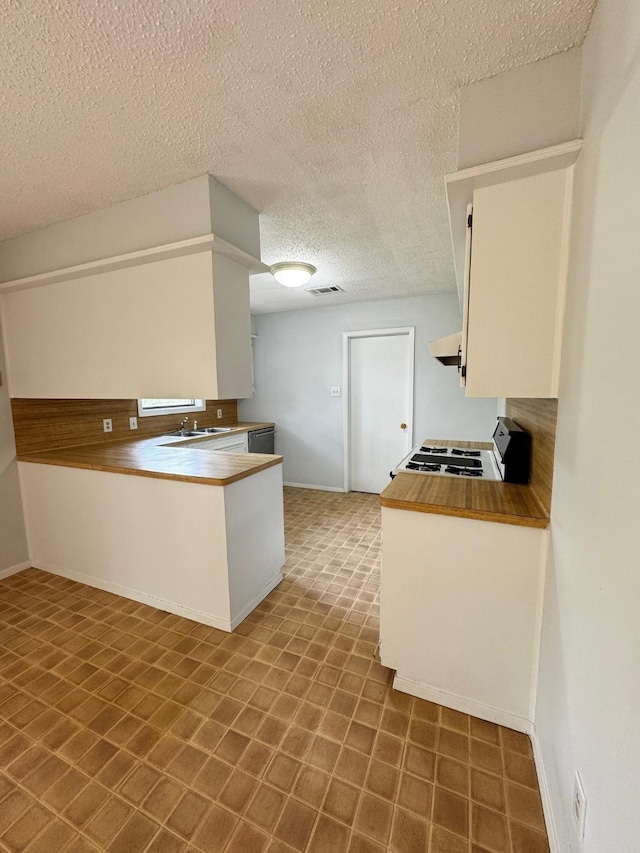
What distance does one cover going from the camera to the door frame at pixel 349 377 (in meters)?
3.91

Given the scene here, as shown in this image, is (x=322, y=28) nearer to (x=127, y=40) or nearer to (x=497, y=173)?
(x=127, y=40)

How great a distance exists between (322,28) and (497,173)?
2.24ft

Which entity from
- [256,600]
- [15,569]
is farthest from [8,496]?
[256,600]

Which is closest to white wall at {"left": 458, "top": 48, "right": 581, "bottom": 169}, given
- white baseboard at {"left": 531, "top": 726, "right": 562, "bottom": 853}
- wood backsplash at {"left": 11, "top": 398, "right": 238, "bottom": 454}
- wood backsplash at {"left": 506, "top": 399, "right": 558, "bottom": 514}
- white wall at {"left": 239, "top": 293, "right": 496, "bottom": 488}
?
wood backsplash at {"left": 506, "top": 399, "right": 558, "bottom": 514}

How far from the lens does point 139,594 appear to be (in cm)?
222

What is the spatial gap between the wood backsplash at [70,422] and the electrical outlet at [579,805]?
11.5ft

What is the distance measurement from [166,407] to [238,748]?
3250 millimetres

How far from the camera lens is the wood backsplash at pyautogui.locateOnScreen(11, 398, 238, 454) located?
8.48 feet

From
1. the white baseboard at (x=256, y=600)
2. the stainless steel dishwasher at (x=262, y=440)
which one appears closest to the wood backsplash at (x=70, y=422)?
the stainless steel dishwasher at (x=262, y=440)

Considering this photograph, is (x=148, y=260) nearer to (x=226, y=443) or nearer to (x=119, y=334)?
(x=119, y=334)

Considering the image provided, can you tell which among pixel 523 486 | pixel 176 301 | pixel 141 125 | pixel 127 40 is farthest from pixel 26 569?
pixel 523 486

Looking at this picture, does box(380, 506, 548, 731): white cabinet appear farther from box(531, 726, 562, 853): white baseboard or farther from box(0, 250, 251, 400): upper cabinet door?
box(0, 250, 251, 400): upper cabinet door

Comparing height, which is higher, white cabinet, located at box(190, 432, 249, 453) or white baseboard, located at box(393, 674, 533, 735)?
white cabinet, located at box(190, 432, 249, 453)

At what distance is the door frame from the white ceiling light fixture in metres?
1.54
